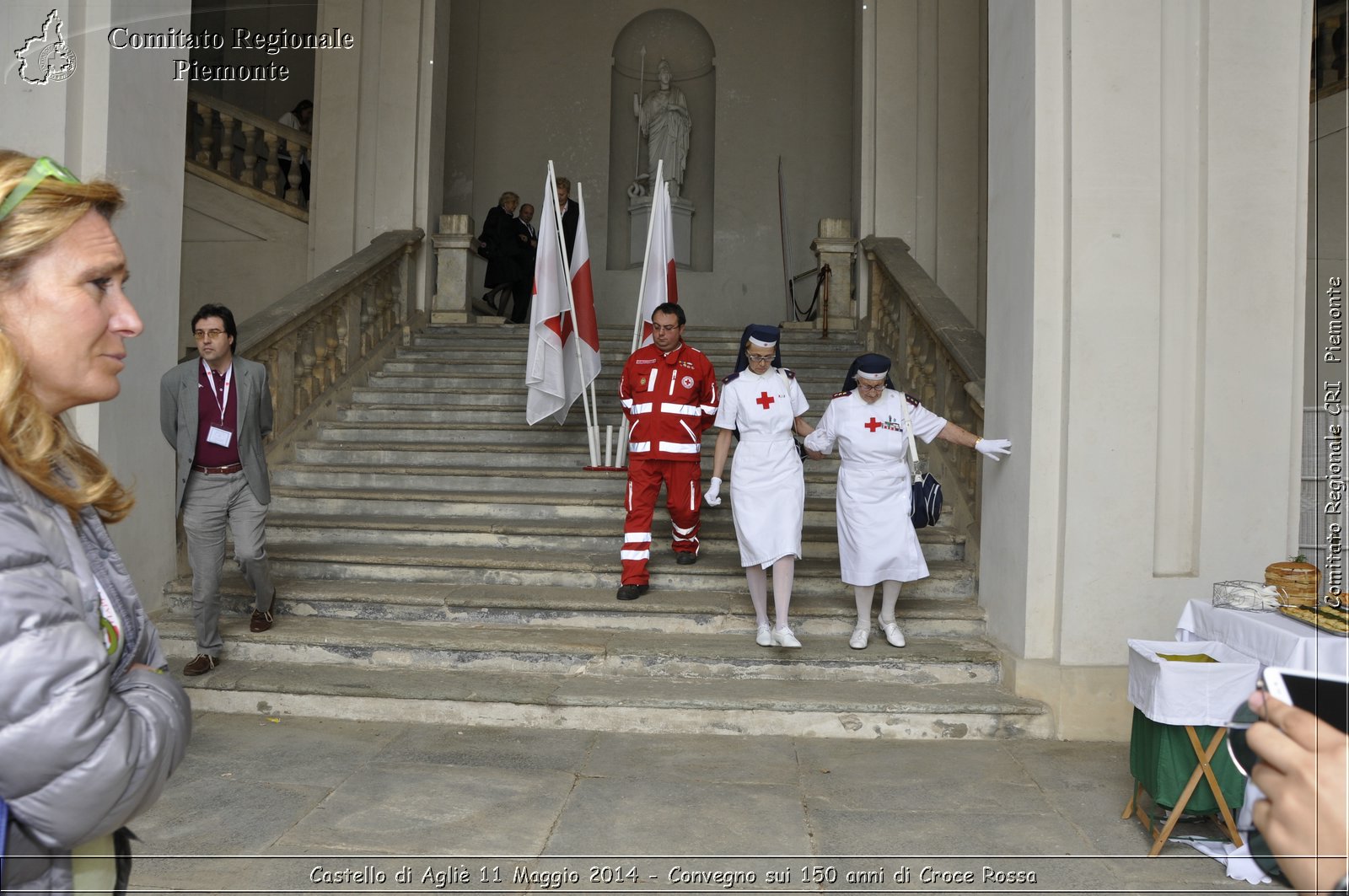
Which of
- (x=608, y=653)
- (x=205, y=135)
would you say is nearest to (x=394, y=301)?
(x=205, y=135)

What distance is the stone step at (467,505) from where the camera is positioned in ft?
24.7

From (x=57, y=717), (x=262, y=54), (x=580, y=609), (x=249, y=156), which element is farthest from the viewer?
(x=262, y=54)

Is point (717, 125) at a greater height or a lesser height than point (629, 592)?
greater

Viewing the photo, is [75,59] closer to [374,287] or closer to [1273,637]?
[374,287]

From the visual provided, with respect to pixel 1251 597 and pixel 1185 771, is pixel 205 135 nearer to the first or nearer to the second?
pixel 1251 597

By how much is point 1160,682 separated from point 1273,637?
1.37 ft

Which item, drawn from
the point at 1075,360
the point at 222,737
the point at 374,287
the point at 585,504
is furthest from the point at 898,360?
the point at 222,737

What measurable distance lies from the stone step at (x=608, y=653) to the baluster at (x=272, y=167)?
680 centimetres

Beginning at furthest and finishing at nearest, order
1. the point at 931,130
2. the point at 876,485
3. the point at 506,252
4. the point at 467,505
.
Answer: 1. the point at 506,252
2. the point at 931,130
3. the point at 467,505
4. the point at 876,485

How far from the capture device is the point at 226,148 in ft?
36.4

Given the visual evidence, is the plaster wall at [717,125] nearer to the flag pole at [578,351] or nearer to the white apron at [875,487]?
the flag pole at [578,351]

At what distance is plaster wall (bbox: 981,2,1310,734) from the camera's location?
5.23 m

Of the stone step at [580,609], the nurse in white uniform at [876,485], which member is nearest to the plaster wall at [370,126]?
the stone step at [580,609]

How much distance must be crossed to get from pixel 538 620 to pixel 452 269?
628 cm
